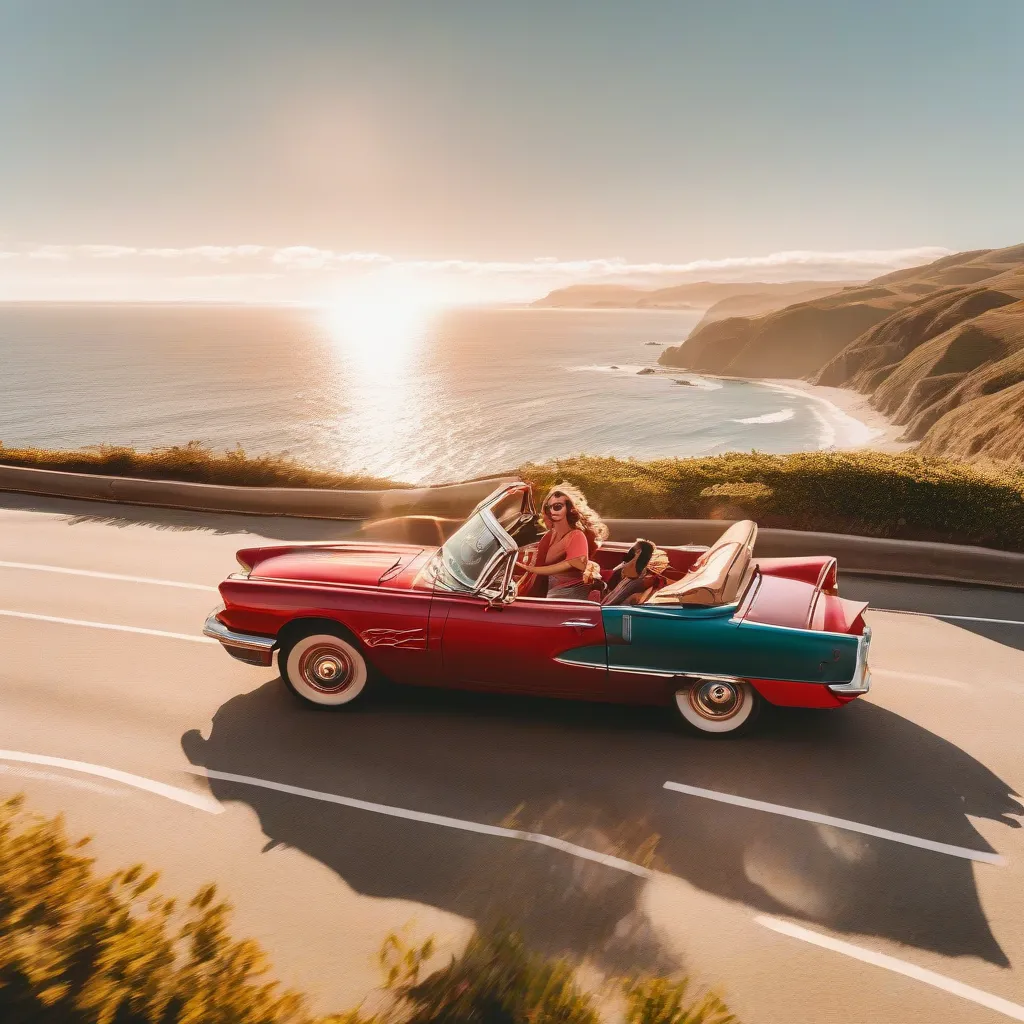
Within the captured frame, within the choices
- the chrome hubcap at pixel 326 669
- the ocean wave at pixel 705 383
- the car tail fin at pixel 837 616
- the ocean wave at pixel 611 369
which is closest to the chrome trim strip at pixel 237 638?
the chrome hubcap at pixel 326 669

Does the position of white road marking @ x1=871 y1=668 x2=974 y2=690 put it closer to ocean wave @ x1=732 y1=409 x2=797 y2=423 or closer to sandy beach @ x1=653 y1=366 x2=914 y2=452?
sandy beach @ x1=653 y1=366 x2=914 y2=452

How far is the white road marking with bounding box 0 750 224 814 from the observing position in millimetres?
4809

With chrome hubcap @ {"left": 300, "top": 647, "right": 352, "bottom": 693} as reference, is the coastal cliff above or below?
below

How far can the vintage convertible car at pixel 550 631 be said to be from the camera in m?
4.99

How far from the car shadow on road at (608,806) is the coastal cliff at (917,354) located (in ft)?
57.8

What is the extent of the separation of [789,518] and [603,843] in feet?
22.9

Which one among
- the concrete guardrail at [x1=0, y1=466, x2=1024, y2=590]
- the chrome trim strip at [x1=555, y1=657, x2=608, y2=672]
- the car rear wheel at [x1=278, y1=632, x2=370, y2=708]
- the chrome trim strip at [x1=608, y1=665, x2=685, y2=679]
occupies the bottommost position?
the concrete guardrail at [x1=0, y1=466, x2=1024, y2=590]

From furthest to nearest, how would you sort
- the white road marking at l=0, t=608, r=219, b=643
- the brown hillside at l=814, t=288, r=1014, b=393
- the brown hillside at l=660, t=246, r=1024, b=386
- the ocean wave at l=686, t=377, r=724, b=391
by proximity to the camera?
the brown hillside at l=660, t=246, r=1024, b=386
the ocean wave at l=686, t=377, r=724, b=391
the brown hillside at l=814, t=288, r=1014, b=393
the white road marking at l=0, t=608, r=219, b=643

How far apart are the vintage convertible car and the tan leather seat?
14 mm

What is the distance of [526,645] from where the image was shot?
5.22 m

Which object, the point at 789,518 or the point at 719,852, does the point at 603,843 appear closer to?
the point at 719,852

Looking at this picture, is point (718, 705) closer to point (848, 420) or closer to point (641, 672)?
point (641, 672)

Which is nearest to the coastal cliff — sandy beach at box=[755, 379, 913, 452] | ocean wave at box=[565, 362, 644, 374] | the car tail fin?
sandy beach at box=[755, 379, 913, 452]

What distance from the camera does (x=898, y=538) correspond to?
9742 mm
